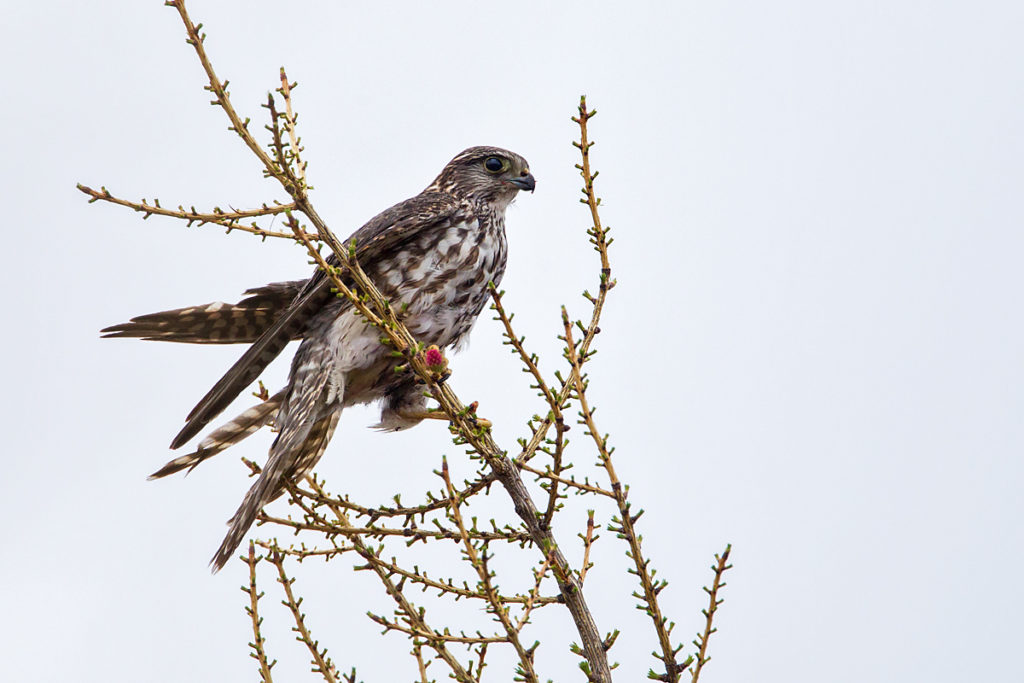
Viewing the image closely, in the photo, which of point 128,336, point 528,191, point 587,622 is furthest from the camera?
point 528,191

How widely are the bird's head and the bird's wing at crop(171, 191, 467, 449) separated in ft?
0.72

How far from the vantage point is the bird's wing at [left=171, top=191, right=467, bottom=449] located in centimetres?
420

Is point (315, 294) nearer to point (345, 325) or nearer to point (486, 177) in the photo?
point (345, 325)

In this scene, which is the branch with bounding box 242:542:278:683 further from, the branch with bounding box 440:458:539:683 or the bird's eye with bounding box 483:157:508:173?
the bird's eye with bounding box 483:157:508:173

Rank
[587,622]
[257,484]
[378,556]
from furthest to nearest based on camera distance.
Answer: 1. [257,484]
2. [378,556]
3. [587,622]

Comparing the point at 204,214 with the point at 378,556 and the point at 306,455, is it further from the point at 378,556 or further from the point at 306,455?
the point at 306,455

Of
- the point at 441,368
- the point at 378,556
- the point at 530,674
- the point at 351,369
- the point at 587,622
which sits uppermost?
the point at 351,369

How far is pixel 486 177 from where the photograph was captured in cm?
557

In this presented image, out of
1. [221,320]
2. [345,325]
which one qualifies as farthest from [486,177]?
[221,320]

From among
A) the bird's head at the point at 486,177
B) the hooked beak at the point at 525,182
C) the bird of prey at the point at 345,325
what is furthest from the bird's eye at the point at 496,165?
the bird of prey at the point at 345,325

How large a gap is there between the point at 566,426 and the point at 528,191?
2650mm

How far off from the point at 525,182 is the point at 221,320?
6.11 feet

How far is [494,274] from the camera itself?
5.06m

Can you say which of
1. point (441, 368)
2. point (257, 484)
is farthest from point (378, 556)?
point (257, 484)
